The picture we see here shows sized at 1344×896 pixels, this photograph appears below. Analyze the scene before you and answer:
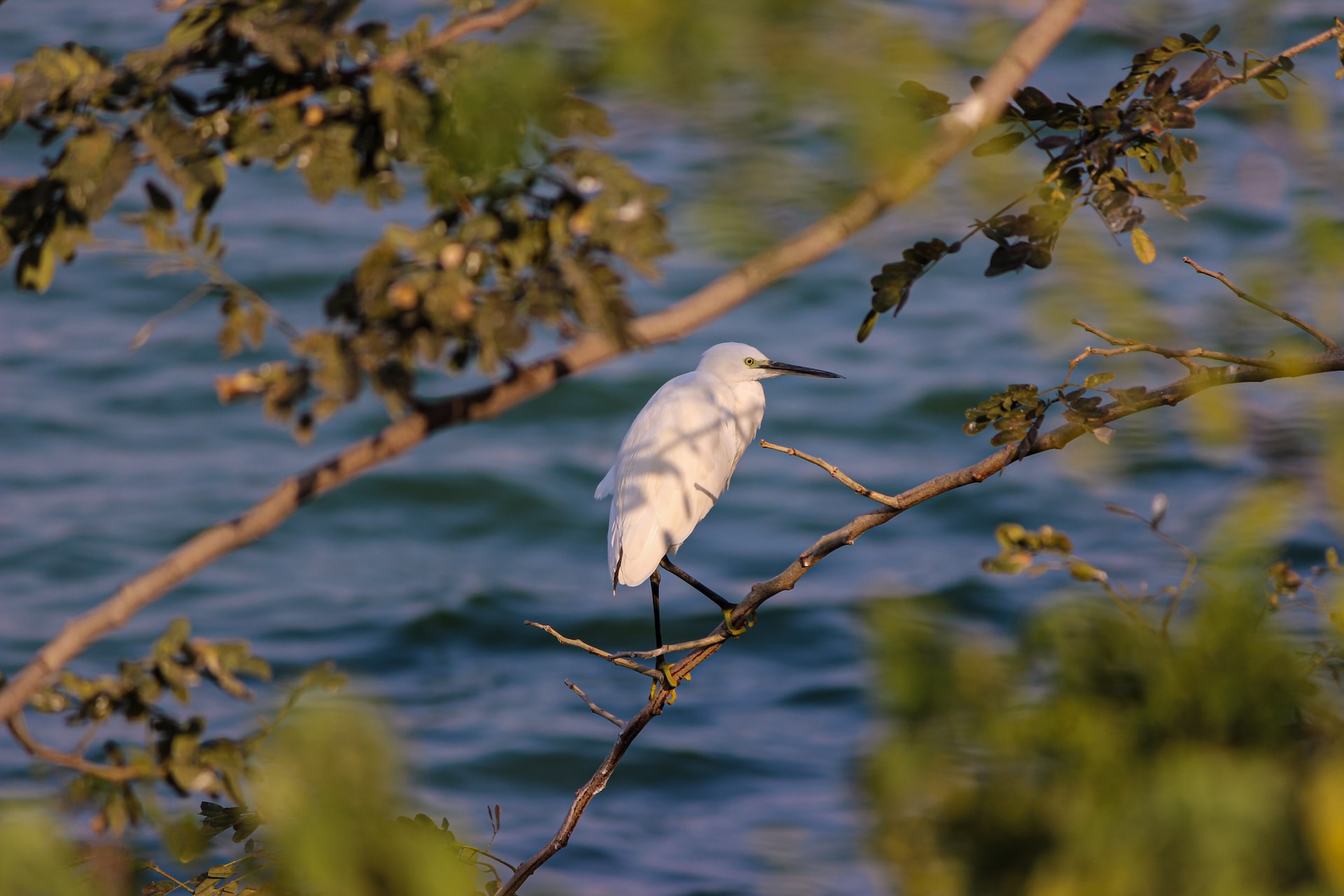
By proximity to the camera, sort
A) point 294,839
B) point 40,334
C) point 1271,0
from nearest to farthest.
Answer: point 294,839 → point 1271,0 → point 40,334

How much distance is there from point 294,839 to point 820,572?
800 cm

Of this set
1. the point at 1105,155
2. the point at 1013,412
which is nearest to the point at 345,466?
the point at 1013,412

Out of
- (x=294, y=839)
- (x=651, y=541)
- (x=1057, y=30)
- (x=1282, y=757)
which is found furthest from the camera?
(x=651, y=541)

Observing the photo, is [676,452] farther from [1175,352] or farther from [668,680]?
[1175,352]

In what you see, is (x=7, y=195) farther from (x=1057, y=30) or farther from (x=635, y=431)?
(x=1057, y=30)

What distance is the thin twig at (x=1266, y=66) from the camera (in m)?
1.60

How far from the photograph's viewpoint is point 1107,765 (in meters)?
1.27

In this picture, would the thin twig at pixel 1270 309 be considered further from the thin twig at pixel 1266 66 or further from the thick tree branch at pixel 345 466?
the thick tree branch at pixel 345 466

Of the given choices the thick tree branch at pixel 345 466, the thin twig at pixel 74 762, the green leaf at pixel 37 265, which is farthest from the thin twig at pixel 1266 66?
the thin twig at pixel 74 762

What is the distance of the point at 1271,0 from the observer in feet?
3.51

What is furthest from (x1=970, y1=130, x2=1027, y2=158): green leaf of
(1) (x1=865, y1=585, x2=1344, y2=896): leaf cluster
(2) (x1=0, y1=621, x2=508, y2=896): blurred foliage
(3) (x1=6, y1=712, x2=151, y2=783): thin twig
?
(3) (x1=6, y1=712, x2=151, y2=783): thin twig

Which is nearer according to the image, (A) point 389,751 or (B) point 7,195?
(A) point 389,751

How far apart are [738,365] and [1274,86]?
1085 mm

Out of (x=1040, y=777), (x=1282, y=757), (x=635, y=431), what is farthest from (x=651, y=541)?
(x=1282, y=757)
